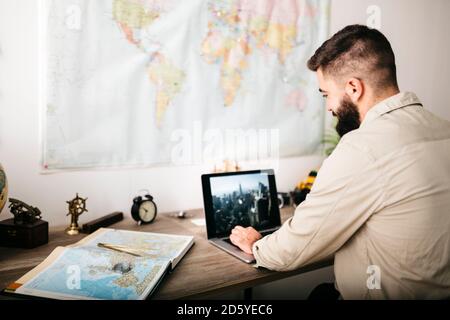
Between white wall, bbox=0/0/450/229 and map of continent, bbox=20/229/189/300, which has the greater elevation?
white wall, bbox=0/0/450/229

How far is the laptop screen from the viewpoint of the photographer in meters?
1.56

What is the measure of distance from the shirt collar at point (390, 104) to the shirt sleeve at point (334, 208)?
0.45ft

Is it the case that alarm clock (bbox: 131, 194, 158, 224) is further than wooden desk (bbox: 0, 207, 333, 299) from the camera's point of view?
Yes

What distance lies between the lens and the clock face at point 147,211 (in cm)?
168

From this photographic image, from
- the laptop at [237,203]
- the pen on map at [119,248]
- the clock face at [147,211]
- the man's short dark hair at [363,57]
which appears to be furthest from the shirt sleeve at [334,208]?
the clock face at [147,211]

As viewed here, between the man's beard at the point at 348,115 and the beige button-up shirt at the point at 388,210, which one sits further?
the man's beard at the point at 348,115

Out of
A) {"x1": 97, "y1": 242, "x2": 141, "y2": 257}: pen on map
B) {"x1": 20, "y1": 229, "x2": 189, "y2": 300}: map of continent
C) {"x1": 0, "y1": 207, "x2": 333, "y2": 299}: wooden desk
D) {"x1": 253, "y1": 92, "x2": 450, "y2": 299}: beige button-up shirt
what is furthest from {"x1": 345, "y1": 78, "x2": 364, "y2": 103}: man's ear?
{"x1": 97, "y1": 242, "x2": 141, "y2": 257}: pen on map

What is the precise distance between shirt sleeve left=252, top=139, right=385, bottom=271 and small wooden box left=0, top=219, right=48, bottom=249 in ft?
2.80

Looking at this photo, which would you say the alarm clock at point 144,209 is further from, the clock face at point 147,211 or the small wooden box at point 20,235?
the small wooden box at point 20,235

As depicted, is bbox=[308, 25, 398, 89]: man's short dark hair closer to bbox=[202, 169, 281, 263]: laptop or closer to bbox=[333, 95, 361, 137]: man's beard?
bbox=[333, 95, 361, 137]: man's beard

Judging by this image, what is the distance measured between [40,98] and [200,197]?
0.91 meters

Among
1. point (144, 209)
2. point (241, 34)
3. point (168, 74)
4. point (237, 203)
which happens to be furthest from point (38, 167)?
point (241, 34)

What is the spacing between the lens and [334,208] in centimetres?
105
